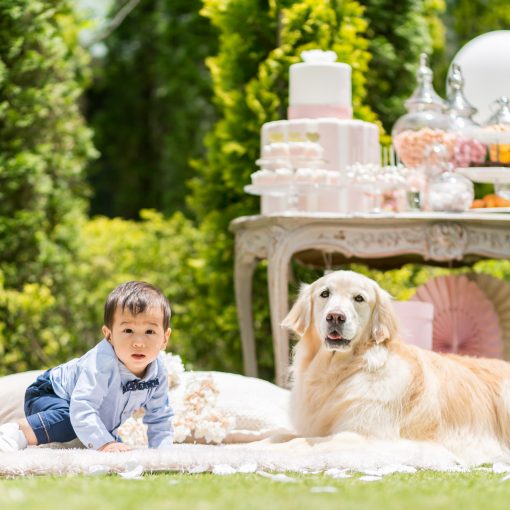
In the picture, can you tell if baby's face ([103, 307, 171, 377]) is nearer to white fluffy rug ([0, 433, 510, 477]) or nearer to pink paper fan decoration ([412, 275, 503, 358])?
white fluffy rug ([0, 433, 510, 477])

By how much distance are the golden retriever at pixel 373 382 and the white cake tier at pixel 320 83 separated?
161cm

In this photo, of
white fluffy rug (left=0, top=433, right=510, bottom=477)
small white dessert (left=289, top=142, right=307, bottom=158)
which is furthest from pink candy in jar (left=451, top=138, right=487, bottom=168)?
white fluffy rug (left=0, top=433, right=510, bottom=477)

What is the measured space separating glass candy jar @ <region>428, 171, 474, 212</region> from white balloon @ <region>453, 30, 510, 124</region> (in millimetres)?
1036

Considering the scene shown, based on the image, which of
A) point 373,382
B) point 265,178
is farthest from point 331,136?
point 373,382

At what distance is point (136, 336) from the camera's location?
3379 millimetres

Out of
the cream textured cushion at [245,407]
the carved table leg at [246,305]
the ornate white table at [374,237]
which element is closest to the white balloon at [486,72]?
the ornate white table at [374,237]

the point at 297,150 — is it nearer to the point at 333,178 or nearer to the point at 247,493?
the point at 333,178

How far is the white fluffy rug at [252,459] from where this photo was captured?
9.71ft

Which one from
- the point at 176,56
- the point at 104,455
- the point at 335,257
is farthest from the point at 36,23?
the point at 176,56

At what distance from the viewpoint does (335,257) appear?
5824 mm

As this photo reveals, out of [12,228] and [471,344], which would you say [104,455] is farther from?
[12,228]

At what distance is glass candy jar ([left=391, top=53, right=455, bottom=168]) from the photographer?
5.08 meters

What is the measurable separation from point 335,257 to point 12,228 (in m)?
1.96

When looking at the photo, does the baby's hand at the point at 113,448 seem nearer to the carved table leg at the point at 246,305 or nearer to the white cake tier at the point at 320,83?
the carved table leg at the point at 246,305
